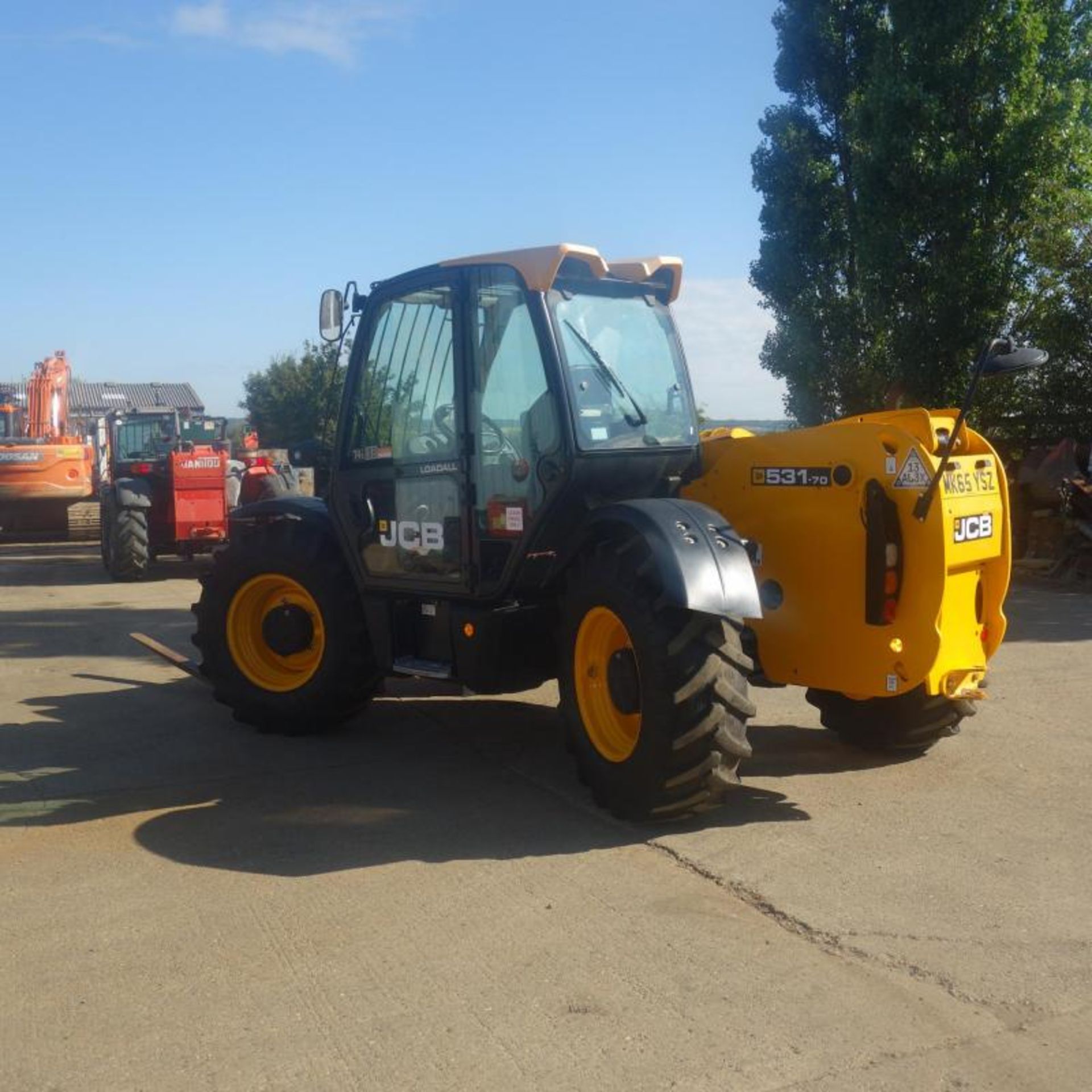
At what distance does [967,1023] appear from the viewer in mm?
3535

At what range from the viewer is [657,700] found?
5074 millimetres

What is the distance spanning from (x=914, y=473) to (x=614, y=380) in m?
1.43

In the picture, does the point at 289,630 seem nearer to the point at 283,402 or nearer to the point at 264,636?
the point at 264,636

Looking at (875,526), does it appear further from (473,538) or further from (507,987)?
(507,987)

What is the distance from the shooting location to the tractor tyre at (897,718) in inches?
245

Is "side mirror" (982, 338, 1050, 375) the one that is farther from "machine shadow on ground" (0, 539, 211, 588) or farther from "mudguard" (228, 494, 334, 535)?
"machine shadow on ground" (0, 539, 211, 588)

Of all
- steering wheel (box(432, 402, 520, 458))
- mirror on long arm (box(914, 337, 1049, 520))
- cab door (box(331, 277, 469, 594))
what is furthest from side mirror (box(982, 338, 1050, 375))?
cab door (box(331, 277, 469, 594))

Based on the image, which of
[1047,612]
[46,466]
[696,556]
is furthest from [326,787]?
[46,466]

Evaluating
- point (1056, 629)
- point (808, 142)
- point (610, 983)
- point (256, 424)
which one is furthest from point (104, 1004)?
point (256, 424)

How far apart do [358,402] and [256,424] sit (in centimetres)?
4523

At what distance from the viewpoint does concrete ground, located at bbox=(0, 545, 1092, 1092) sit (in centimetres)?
340

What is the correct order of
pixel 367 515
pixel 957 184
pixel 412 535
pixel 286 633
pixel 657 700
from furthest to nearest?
pixel 957 184
pixel 286 633
pixel 367 515
pixel 412 535
pixel 657 700

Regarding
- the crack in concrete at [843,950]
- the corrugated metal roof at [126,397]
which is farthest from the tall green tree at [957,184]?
the corrugated metal roof at [126,397]

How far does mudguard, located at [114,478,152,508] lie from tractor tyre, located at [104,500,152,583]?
0.20 feet
